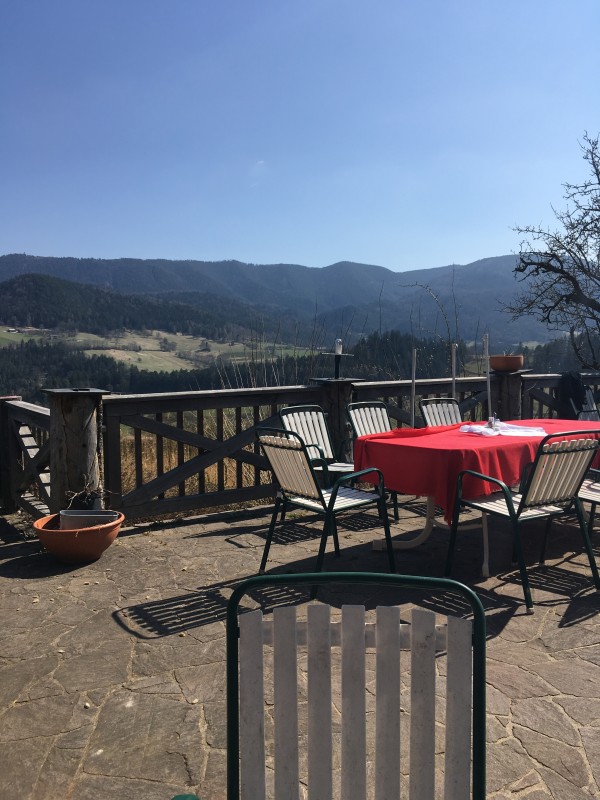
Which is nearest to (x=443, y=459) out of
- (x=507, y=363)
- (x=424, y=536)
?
(x=424, y=536)

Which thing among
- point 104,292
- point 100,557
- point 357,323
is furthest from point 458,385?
point 104,292

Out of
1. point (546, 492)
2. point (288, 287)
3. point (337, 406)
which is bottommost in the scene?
point (546, 492)

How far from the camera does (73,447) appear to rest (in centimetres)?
445

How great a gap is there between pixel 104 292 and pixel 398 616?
4888 centimetres

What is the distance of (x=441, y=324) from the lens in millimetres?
8695

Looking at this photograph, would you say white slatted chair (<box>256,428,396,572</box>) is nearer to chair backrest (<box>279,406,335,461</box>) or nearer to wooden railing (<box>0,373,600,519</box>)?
chair backrest (<box>279,406,335,461</box>)

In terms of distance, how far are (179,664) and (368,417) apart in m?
2.85

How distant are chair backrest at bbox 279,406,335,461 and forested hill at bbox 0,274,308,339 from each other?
32305 mm

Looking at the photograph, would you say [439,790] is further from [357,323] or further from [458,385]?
→ [357,323]

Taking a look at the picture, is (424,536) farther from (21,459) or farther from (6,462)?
(6,462)

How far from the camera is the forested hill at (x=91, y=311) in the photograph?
39.9 metres

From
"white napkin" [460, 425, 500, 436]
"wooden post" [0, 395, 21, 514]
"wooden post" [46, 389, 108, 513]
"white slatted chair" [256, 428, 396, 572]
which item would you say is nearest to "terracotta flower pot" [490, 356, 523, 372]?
"white napkin" [460, 425, 500, 436]

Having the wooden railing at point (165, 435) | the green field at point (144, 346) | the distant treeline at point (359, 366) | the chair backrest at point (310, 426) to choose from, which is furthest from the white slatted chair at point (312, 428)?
the green field at point (144, 346)

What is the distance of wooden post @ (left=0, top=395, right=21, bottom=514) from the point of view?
5812 mm
